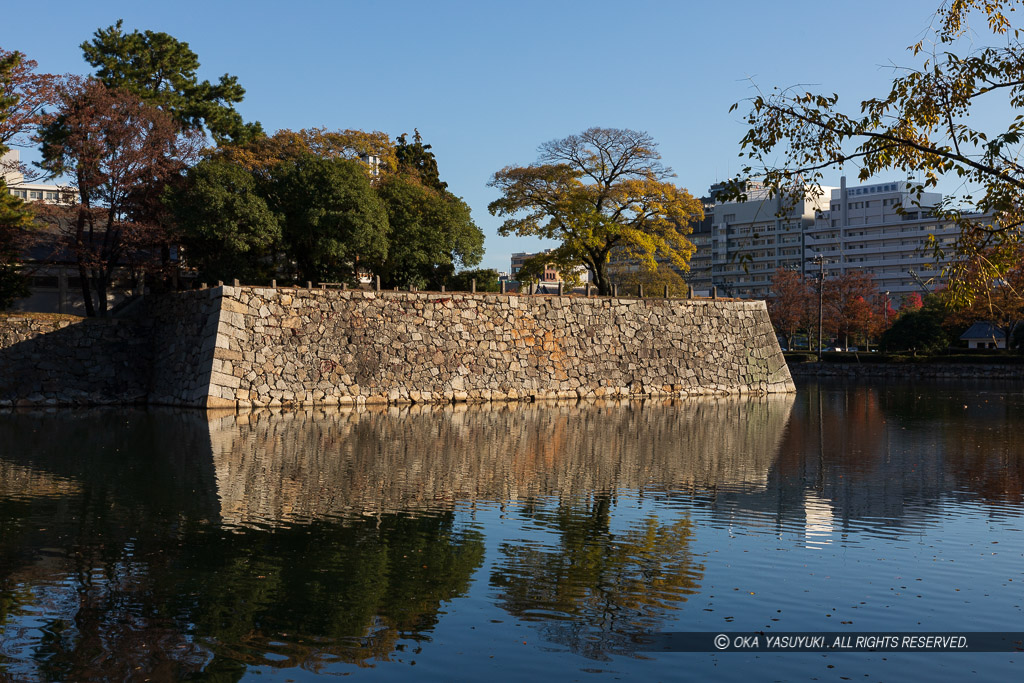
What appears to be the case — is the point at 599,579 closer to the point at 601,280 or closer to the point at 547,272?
the point at 601,280

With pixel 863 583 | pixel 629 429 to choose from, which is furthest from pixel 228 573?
pixel 629 429

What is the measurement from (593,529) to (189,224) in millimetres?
27482

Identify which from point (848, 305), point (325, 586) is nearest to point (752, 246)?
point (848, 305)

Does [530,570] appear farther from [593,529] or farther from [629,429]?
[629,429]

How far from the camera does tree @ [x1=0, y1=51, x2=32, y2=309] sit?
32.9 m

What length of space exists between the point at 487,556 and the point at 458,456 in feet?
27.0

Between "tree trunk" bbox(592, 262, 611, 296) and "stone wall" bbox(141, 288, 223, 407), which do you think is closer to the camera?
"stone wall" bbox(141, 288, 223, 407)

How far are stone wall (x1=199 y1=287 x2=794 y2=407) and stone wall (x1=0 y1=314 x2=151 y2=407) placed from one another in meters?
6.54

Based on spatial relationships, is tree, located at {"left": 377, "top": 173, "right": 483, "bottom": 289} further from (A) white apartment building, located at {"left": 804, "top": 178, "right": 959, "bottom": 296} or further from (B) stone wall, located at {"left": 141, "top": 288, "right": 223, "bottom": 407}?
(A) white apartment building, located at {"left": 804, "top": 178, "right": 959, "bottom": 296}

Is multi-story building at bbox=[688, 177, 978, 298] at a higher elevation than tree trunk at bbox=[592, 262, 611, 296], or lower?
higher

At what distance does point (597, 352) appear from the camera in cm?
3947

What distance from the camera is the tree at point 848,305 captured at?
77.1 m

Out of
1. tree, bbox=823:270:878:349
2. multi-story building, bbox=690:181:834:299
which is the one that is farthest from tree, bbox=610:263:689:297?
multi-story building, bbox=690:181:834:299

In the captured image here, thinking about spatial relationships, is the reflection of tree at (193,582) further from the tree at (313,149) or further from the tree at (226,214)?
the tree at (313,149)
